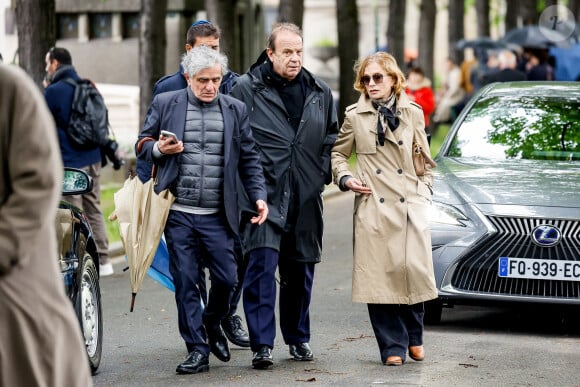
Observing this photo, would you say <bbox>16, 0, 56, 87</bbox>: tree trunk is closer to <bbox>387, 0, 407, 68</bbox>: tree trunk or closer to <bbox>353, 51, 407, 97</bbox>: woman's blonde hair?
<bbox>353, 51, 407, 97</bbox>: woman's blonde hair

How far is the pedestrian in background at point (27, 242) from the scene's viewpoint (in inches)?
145

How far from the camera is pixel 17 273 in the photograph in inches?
146

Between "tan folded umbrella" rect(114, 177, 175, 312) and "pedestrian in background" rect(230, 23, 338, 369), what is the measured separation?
503 millimetres

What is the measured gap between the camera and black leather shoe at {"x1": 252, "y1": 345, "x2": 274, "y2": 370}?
25.3ft

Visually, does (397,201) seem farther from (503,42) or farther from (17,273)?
(503,42)

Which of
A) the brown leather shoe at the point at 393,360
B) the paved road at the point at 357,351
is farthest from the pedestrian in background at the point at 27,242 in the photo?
the brown leather shoe at the point at 393,360

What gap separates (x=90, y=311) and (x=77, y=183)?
0.87 meters

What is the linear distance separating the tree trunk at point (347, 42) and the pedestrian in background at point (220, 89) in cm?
1926

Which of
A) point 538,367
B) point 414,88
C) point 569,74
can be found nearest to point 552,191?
point 538,367

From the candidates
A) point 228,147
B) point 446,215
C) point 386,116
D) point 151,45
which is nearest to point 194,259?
point 228,147

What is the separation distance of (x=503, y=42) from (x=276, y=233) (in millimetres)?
30941

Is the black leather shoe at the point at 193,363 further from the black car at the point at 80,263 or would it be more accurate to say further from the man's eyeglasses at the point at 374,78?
the man's eyeglasses at the point at 374,78

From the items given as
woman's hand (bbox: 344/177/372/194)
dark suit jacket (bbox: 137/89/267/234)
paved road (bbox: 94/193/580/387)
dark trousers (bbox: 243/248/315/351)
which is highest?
dark suit jacket (bbox: 137/89/267/234)

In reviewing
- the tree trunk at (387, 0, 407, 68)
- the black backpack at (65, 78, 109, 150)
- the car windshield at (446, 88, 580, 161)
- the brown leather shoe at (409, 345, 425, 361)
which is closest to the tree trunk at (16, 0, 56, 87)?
the black backpack at (65, 78, 109, 150)
